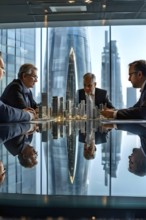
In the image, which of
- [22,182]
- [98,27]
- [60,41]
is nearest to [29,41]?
[60,41]

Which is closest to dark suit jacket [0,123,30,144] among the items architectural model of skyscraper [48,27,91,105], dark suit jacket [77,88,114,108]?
dark suit jacket [77,88,114,108]

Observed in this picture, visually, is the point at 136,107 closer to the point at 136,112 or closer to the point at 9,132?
the point at 136,112

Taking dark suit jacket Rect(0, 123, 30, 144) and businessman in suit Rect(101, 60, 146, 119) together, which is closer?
dark suit jacket Rect(0, 123, 30, 144)

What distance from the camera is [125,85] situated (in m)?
6.41

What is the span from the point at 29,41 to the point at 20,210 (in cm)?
636

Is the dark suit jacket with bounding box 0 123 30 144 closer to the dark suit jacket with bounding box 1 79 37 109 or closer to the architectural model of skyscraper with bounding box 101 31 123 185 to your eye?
the dark suit jacket with bounding box 1 79 37 109

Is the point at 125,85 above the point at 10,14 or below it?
below

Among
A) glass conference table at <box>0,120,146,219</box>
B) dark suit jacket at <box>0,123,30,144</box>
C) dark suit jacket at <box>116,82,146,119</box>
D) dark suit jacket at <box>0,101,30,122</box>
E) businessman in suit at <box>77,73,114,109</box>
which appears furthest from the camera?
businessman in suit at <box>77,73,114,109</box>

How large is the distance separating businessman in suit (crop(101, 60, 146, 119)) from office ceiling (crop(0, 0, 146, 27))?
2.14m

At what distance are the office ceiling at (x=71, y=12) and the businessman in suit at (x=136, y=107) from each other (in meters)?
2.14

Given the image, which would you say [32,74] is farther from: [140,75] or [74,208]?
[74,208]

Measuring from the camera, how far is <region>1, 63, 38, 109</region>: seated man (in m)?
3.17

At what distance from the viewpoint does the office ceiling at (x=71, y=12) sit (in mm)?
5141

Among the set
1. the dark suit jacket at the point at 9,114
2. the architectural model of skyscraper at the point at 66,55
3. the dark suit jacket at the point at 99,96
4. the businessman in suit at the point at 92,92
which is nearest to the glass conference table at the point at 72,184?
the dark suit jacket at the point at 9,114
